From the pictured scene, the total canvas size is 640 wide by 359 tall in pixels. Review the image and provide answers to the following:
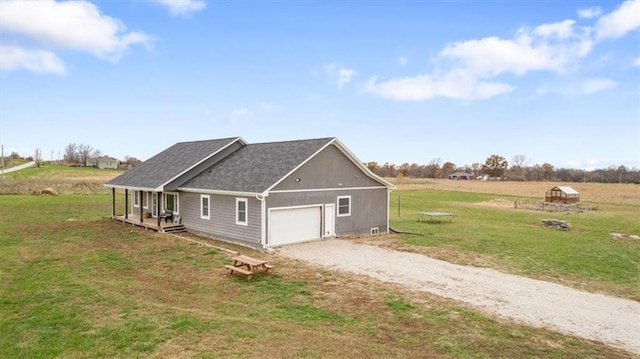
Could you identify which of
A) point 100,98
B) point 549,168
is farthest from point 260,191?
point 549,168

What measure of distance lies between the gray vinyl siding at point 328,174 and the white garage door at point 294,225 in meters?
1.10

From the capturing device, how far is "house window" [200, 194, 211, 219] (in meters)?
19.9

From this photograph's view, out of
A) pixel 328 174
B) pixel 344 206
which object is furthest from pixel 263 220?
pixel 344 206

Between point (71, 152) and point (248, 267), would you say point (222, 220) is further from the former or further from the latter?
point (71, 152)

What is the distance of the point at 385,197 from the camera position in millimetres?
22734

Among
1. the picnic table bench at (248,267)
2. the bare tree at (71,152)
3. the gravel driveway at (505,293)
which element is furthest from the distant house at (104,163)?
the picnic table bench at (248,267)

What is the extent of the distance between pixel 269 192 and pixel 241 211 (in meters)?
1.91

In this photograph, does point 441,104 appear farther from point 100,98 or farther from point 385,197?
point 100,98

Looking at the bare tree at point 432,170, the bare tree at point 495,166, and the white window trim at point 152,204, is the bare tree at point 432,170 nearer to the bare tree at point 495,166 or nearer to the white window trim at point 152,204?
the bare tree at point 495,166

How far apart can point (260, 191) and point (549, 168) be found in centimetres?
11365

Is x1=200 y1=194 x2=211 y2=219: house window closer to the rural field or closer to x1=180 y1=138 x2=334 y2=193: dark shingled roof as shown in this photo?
x1=180 y1=138 x2=334 y2=193: dark shingled roof

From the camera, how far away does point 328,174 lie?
65.0 feet

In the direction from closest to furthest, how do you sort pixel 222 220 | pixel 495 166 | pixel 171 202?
pixel 222 220 < pixel 171 202 < pixel 495 166

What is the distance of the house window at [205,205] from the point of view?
1988cm
